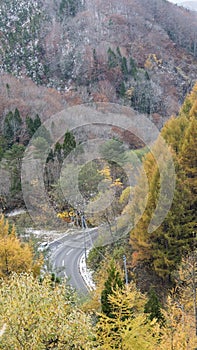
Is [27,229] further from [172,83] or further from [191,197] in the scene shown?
[172,83]

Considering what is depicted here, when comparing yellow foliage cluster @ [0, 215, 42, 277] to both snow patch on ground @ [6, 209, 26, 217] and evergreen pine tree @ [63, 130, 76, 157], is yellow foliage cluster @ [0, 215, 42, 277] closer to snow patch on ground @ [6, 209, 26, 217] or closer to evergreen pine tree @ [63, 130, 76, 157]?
snow patch on ground @ [6, 209, 26, 217]

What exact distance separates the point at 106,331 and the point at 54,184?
65.8 ft

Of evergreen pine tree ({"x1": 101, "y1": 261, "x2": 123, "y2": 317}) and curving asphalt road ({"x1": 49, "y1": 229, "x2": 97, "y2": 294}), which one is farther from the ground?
evergreen pine tree ({"x1": 101, "y1": 261, "x2": 123, "y2": 317})

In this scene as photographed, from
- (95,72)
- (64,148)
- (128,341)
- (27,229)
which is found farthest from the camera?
(95,72)

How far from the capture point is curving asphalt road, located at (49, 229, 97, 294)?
2488 cm

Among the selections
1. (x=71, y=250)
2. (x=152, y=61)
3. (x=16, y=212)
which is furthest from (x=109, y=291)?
(x=152, y=61)

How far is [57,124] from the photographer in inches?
1566

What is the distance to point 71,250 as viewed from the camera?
28.7m

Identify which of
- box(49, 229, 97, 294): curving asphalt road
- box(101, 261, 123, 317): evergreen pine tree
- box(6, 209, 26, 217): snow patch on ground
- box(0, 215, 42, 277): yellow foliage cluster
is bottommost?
box(6, 209, 26, 217): snow patch on ground

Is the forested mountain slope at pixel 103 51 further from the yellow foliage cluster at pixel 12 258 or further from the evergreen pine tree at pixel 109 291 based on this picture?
the evergreen pine tree at pixel 109 291

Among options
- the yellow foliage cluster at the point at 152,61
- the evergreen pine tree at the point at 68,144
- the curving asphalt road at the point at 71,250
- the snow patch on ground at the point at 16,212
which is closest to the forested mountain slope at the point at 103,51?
the yellow foliage cluster at the point at 152,61

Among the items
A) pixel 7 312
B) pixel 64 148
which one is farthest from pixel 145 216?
pixel 64 148

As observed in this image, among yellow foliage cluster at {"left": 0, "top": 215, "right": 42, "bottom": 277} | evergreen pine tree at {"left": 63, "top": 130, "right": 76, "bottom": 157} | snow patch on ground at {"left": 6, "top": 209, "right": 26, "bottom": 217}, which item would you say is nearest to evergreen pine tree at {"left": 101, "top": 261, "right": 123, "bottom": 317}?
yellow foliage cluster at {"left": 0, "top": 215, "right": 42, "bottom": 277}

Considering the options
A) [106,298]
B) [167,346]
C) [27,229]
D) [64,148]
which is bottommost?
[27,229]
